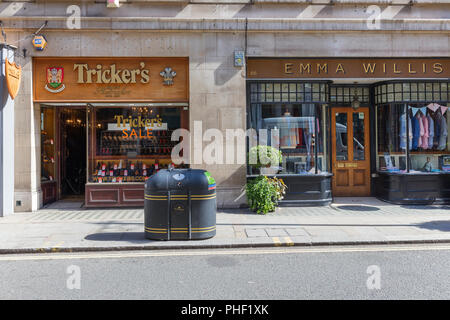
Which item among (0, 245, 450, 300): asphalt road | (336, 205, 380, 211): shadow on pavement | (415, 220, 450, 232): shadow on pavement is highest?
(336, 205, 380, 211): shadow on pavement

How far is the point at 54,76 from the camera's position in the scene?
34.8 ft

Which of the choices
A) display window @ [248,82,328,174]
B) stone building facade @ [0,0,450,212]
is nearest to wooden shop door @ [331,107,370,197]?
display window @ [248,82,328,174]

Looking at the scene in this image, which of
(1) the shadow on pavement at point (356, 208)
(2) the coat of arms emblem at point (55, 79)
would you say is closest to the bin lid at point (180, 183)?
(1) the shadow on pavement at point (356, 208)

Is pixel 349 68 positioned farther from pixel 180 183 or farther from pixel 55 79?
pixel 55 79

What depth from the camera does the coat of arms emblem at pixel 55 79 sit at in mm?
10609

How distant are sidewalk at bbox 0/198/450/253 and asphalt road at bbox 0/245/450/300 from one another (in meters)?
0.26

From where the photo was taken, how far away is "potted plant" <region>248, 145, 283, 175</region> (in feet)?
32.7

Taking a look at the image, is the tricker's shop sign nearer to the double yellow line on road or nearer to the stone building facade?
the stone building facade

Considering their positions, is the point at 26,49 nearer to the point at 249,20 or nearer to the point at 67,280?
the point at 249,20

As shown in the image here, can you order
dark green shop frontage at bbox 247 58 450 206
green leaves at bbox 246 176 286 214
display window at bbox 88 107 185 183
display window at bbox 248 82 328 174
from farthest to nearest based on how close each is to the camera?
display window at bbox 88 107 185 183
display window at bbox 248 82 328 174
dark green shop frontage at bbox 247 58 450 206
green leaves at bbox 246 176 286 214

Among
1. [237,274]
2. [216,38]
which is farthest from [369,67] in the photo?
[237,274]

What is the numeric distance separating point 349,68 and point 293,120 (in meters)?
2.25

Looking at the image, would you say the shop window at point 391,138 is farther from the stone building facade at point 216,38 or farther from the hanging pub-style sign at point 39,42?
the hanging pub-style sign at point 39,42

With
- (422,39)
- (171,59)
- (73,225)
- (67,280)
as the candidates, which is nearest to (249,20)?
(171,59)
